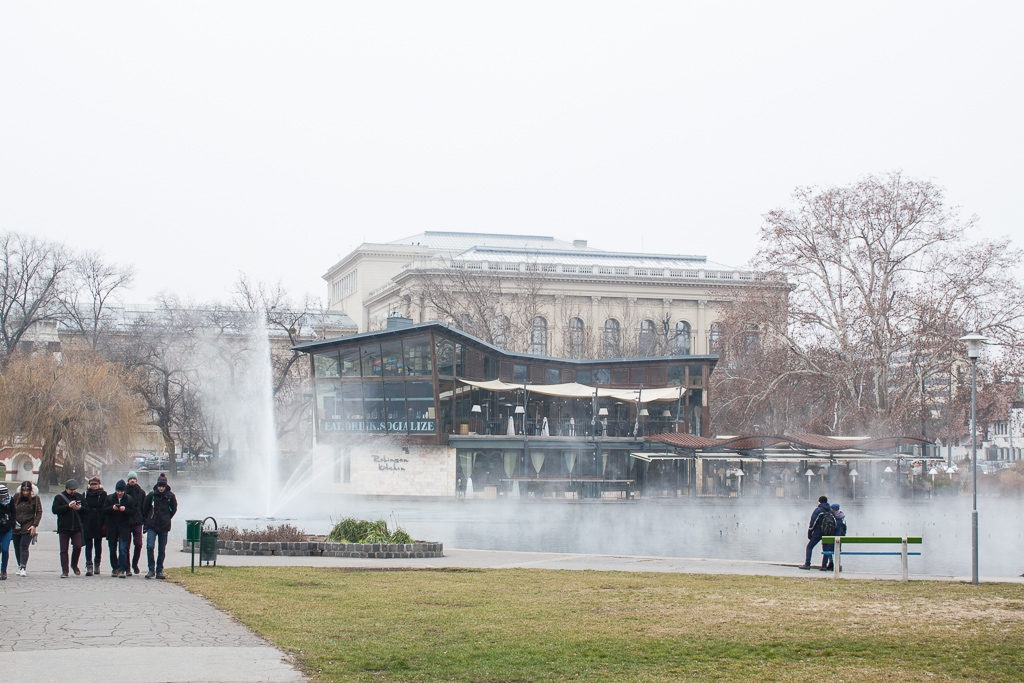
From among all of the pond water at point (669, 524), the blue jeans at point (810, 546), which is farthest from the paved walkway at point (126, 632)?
the pond water at point (669, 524)

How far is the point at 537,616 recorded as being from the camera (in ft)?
51.4

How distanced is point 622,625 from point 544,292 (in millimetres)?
97441

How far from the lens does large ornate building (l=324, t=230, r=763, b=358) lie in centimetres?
8569

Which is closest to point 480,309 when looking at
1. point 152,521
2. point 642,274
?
point 642,274

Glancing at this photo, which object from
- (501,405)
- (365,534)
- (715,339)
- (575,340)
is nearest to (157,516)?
(365,534)

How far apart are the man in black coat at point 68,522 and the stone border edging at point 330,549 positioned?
15.2 feet

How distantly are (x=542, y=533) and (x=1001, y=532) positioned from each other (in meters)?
15.7

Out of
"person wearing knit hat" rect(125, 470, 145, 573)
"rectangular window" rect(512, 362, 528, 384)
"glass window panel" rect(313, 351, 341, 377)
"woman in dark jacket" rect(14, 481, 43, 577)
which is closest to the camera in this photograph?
"woman in dark jacket" rect(14, 481, 43, 577)

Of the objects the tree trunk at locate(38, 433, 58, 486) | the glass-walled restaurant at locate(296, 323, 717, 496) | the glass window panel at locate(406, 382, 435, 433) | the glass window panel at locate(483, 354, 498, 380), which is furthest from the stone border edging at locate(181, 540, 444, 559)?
the glass window panel at locate(483, 354, 498, 380)

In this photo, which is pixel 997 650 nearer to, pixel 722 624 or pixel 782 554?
pixel 722 624

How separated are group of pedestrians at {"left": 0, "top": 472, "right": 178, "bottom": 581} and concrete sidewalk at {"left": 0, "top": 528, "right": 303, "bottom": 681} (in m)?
1.48

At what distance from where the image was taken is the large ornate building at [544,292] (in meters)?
85.7

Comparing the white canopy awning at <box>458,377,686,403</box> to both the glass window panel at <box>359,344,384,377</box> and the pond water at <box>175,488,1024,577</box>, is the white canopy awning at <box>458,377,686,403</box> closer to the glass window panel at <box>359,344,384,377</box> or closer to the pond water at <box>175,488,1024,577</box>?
the glass window panel at <box>359,344,384,377</box>

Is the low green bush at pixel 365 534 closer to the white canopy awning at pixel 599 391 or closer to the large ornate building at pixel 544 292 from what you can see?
the white canopy awning at pixel 599 391
